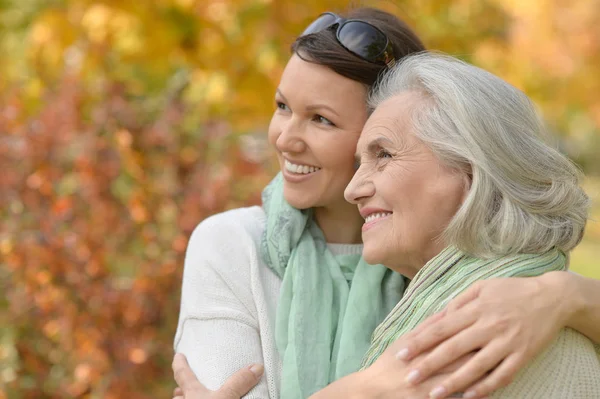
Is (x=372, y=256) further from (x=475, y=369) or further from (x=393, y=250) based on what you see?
(x=475, y=369)

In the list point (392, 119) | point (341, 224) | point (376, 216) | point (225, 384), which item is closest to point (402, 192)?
point (376, 216)

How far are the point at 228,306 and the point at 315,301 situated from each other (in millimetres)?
280

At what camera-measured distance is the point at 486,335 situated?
1992mm

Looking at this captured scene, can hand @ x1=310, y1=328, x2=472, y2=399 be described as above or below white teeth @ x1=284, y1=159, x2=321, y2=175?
below

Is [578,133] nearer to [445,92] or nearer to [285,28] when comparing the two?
[285,28]

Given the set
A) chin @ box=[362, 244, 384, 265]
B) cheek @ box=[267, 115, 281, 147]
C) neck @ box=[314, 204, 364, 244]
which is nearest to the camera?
chin @ box=[362, 244, 384, 265]

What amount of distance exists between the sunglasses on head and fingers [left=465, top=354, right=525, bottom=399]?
1090 mm

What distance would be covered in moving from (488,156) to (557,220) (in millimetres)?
283

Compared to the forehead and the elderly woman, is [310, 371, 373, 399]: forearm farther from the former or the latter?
the forehead

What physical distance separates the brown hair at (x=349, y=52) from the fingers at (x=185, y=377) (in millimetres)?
1043

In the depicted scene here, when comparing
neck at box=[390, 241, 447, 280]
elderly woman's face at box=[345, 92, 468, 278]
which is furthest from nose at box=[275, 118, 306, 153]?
neck at box=[390, 241, 447, 280]

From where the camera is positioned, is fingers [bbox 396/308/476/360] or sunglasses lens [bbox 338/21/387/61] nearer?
fingers [bbox 396/308/476/360]

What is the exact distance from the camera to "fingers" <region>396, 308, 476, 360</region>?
6.59 ft

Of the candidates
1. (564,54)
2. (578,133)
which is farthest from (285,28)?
(578,133)
